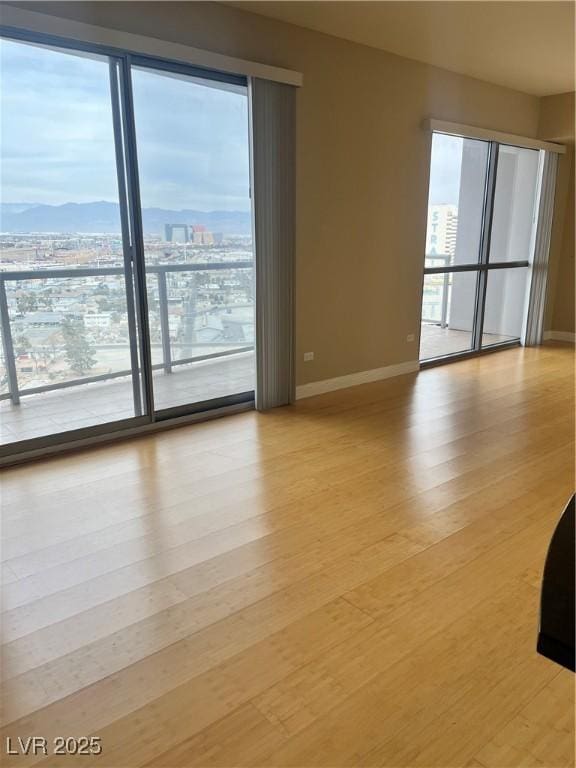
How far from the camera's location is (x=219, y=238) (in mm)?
3979

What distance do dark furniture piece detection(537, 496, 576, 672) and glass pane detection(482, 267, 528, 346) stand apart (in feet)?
20.8

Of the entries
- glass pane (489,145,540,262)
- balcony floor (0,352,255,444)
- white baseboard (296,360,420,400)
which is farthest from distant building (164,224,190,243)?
glass pane (489,145,540,262)

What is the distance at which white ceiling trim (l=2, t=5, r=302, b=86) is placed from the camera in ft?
9.28

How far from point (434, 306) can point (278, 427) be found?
3.12m

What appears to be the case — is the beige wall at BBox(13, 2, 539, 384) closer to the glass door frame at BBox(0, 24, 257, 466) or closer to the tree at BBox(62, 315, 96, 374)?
the glass door frame at BBox(0, 24, 257, 466)

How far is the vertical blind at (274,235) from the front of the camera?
152 inches

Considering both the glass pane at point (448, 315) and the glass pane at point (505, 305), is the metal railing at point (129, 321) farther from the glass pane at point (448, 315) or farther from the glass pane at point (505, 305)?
the glass pane at point (505, 305)

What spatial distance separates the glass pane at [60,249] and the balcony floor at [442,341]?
3547mm

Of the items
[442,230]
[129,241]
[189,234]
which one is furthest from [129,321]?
[442,230]

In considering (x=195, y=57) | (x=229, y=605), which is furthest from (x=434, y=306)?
(x=229, y=605)

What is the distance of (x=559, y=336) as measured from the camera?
7.32 meters

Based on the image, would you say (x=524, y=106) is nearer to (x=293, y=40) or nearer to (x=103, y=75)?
(x=293, y=40)

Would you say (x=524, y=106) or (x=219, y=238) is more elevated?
(x=524, y=106)

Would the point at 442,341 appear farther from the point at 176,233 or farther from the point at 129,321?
the point at 129,321
